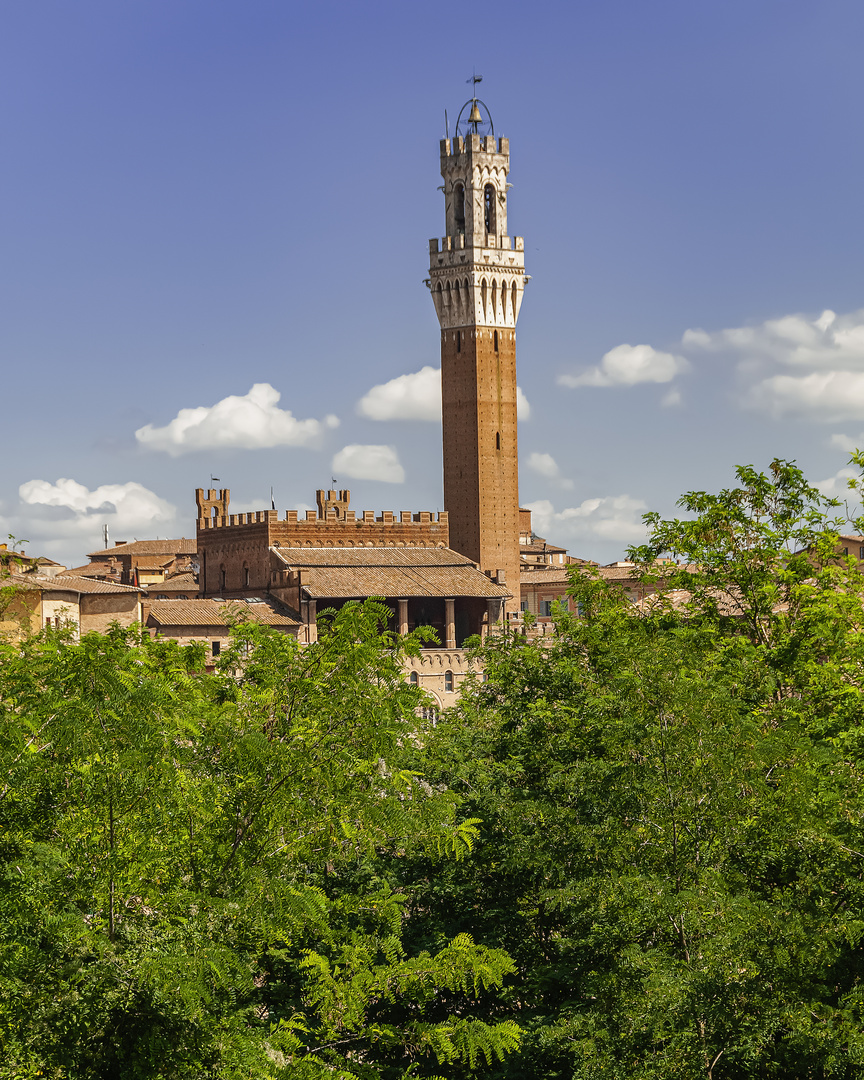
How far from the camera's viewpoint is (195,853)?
1145 cm

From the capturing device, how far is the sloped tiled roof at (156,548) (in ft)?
331

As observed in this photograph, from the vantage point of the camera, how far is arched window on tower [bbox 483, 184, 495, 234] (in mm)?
74688

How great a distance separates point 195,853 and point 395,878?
261 inches

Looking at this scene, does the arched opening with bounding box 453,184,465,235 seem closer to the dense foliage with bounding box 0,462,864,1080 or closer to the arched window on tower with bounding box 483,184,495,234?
the arched window on tower with bounding box 483,184,495,234

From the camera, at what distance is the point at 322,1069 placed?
11430mm

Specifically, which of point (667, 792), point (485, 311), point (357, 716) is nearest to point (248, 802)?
point (357, 716)

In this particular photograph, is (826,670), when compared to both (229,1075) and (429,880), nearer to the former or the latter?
(429,880)

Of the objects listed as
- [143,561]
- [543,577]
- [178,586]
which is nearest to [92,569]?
[143,561]

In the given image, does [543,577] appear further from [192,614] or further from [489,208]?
[192,614]

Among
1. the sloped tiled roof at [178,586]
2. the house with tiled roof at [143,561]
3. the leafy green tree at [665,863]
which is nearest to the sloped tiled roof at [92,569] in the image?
the house with tiled roof at [143,561]

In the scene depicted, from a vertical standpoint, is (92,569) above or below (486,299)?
below

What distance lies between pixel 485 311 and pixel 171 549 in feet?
123

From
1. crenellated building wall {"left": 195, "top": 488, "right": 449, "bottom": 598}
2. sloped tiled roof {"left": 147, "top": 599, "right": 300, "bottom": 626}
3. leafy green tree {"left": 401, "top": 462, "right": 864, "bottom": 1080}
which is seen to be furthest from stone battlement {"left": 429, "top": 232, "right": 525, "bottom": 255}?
leafy green tree {"left": 401, "top": 462, "right": 864, "bottom": 1080}

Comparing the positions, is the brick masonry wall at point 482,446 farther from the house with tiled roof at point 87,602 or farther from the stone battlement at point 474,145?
the house with tiled roof at point 87,602
